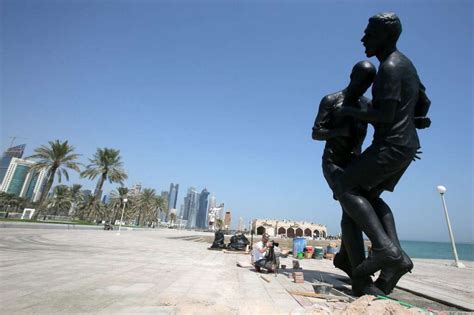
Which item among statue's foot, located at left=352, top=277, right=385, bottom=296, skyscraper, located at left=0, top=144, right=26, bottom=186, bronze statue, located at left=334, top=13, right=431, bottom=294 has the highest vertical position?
skyscraper, located at left=0, top=144, right=26, bottom=186

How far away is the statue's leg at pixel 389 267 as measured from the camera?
13.5ft

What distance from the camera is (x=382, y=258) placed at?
4082mm

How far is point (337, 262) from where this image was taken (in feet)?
19.0

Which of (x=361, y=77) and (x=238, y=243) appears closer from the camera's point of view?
(x=361, y=77)

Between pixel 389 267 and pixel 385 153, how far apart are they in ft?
5.77

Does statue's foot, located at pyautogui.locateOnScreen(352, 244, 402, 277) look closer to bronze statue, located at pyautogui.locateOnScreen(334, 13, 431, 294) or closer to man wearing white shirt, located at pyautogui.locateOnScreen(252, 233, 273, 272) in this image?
bronze statue, located at pyautogui.locateOnScreen(334, 13, 431, 294)

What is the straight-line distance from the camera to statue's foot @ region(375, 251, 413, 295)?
4102 mm

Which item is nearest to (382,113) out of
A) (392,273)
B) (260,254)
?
(392,273)

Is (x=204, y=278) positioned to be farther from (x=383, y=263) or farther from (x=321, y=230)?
(x=321, y=230)

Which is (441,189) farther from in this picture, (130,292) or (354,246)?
(130,292)

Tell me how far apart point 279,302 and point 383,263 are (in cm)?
173

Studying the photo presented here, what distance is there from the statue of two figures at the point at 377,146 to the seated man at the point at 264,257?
137 inches

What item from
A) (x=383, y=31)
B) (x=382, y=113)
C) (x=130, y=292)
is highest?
(x=383, y=31)

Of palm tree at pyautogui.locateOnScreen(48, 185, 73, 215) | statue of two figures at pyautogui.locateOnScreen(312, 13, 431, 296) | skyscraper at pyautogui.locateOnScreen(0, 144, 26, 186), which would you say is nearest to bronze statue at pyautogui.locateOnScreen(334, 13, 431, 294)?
statue of two figures at pyautogui.locateOnScreen(312, 13, 431, 296)
